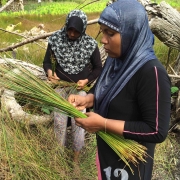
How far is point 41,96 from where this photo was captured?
4.83ft

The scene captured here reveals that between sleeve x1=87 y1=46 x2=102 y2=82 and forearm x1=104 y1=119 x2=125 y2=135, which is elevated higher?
forearm x1=104 y1=119 x2=125 y2=135

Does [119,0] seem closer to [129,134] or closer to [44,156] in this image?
[129,134]

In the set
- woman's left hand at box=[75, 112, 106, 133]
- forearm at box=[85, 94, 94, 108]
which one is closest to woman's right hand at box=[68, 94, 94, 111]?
forearm at box=[85, 94, 94, 108]

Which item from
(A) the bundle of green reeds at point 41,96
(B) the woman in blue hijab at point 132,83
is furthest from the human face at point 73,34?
(B) the woman in blue hijab at point 132,83

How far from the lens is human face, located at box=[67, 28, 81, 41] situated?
2.19m

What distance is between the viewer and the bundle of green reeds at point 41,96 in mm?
1293

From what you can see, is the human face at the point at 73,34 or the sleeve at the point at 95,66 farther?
the sleeve at the point at 95,66

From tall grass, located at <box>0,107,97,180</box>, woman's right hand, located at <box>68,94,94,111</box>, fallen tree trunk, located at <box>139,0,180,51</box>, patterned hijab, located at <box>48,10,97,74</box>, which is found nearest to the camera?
woman's right hand, located at <box>68,94,94,111</box>

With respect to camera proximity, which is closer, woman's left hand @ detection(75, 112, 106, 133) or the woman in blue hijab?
the woman in blue hijab

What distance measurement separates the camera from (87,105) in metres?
1.50

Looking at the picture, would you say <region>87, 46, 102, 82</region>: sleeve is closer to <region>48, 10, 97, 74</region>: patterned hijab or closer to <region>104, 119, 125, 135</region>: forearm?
<region>48, 10, 97, 74</region>: patterned hijab

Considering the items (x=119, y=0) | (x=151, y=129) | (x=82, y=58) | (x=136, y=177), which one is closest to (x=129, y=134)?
(x=151, y=129)

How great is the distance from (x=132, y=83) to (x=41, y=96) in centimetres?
56

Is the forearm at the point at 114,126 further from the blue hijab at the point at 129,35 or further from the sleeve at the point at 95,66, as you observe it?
the sleeve at the point at 95,66
